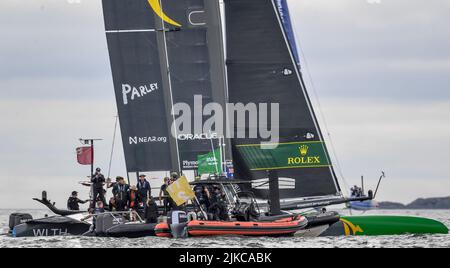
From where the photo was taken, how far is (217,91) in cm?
3634

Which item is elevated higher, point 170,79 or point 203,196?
point 170,79

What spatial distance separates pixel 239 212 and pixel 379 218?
4.76 metres

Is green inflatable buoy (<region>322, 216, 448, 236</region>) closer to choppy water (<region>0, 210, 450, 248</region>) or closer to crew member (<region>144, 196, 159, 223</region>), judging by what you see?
choppy water (<region>0, 210, 450, 248</region>)

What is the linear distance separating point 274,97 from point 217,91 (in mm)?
1996

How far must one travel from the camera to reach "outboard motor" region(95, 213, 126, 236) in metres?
31.3

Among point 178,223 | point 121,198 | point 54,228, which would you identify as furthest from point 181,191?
point 54,228

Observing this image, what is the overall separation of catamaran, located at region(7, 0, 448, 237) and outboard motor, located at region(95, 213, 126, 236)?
4017 mm

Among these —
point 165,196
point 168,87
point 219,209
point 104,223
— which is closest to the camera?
point 219,209

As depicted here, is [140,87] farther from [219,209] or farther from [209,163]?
[219,209]

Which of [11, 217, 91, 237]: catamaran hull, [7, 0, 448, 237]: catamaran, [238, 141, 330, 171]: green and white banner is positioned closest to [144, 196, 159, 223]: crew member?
[11, 217, 91, 237]: catamaran hull

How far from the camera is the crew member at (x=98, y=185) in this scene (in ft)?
114

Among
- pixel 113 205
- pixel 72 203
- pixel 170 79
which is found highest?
pixel 170 79

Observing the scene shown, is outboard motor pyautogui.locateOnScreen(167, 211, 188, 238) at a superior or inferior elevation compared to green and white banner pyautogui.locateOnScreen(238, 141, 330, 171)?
inferior
